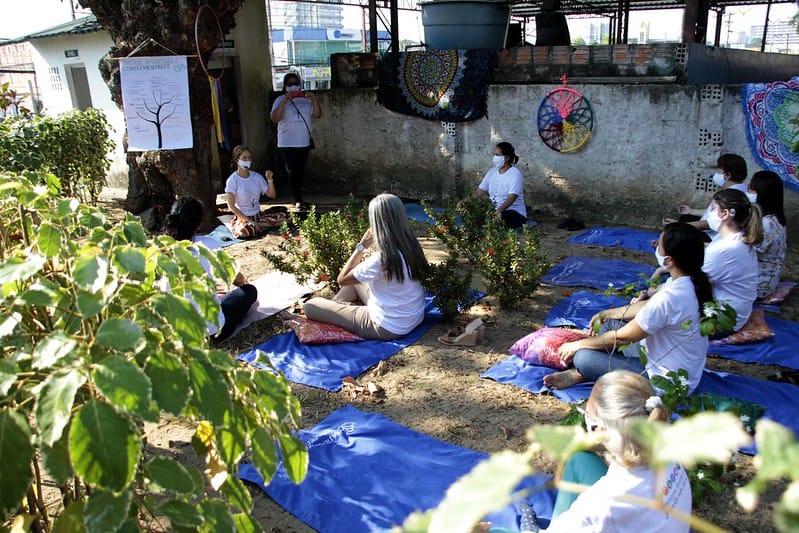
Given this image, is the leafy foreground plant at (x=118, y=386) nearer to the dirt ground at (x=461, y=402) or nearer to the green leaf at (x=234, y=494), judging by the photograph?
the green leaf at (x=234, y=494)

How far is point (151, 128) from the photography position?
6.91m

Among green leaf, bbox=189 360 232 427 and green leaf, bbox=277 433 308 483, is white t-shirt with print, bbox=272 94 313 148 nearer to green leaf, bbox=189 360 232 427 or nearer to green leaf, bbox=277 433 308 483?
green leaf, bbox=277 433 308 483

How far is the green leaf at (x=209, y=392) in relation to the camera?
4.42 feet

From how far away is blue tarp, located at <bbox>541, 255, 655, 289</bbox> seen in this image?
221 inches

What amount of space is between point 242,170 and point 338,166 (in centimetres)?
274

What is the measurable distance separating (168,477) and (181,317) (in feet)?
1.21

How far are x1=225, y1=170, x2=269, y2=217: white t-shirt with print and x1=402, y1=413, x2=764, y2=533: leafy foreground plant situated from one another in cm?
707

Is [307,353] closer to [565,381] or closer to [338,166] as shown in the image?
[565,381]

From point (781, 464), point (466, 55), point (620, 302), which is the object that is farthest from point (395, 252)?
point (466, 55)

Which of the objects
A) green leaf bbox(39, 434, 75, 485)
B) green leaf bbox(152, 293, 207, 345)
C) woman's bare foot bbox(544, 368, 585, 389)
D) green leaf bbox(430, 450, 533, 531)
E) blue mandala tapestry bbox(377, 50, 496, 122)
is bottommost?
woman's bare foot bbox(544, 368, 585, 389)

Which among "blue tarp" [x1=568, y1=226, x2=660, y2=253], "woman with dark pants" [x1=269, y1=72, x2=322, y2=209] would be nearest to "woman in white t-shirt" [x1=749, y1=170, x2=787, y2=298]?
"blue tarp" [x1=568, y1=226, x2=660, y2=253]

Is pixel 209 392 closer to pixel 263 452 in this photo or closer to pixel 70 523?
pixel 263 452

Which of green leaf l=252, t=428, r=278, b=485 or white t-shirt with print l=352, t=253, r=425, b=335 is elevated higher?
green leaf l=252, t=428, r=278, b=485

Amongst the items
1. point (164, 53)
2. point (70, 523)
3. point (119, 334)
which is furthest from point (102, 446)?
point (164, 53)
